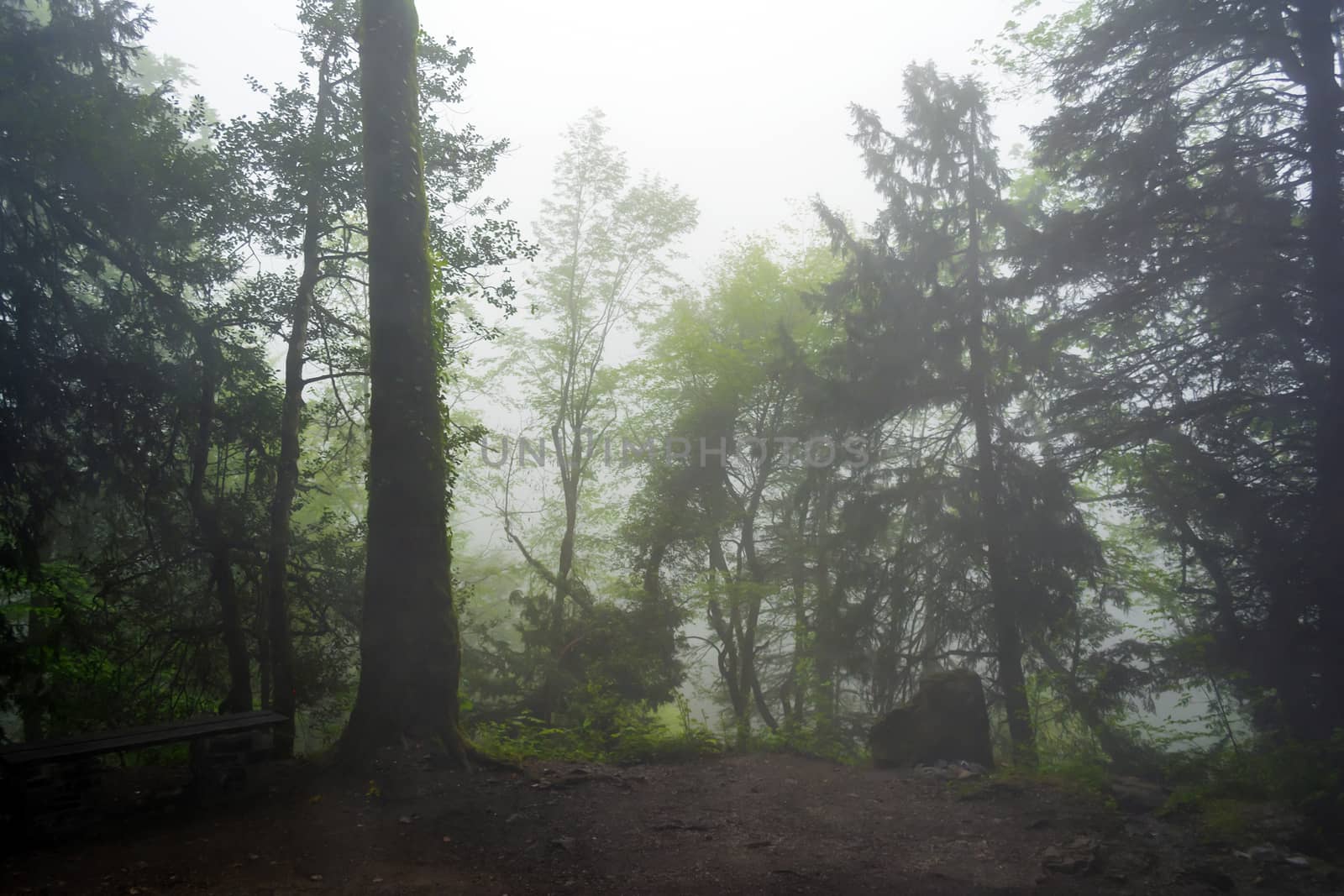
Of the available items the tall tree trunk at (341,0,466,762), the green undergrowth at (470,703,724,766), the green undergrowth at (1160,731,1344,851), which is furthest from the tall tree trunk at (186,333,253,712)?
the green undergrowth at (1160,731,1344,851)

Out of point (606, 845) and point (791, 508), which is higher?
point (791, 508)

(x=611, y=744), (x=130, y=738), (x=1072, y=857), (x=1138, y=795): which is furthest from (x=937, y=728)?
(x=130, y=738)

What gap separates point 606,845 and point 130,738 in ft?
10.6

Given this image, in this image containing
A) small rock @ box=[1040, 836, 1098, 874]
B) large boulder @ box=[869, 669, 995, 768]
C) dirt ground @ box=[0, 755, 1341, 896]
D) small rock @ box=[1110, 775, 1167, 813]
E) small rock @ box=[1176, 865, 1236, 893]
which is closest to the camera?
dirt ground @ box=[0, 755, 1341, 896]

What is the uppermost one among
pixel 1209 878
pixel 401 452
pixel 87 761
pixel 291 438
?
pixel 291 438

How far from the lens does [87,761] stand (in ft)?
16.4

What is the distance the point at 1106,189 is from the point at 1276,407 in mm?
2808

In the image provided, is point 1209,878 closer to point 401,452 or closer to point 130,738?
point 401,452

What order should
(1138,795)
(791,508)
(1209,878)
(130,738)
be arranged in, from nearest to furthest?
(1209,878)
(130,738)
(1138,795)
(791,508)

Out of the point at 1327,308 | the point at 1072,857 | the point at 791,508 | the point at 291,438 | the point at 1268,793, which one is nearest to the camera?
the point at 1072,857

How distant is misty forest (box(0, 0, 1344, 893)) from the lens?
16.2 ft

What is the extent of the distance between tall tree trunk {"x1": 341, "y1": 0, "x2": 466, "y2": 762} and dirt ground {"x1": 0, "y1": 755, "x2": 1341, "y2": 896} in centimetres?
51

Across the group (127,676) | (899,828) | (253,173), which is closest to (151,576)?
(127,676)

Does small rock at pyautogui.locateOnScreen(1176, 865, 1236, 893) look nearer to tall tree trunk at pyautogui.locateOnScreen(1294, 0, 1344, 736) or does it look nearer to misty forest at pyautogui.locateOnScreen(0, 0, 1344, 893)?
misty forest at pyautogui.locateOnScreen(0, 0, 1344, 893)
